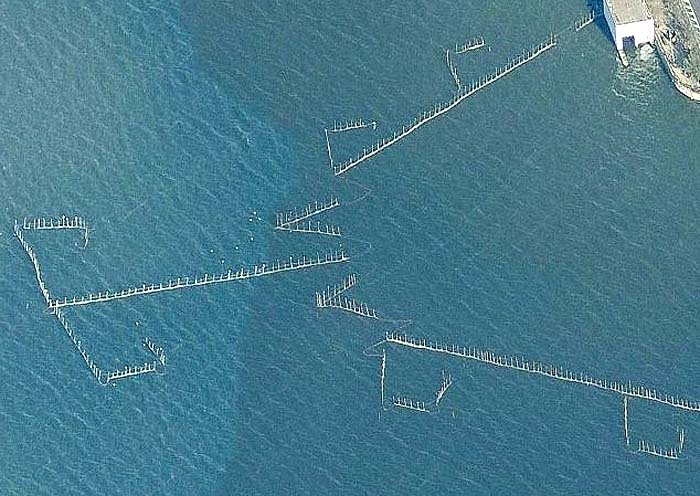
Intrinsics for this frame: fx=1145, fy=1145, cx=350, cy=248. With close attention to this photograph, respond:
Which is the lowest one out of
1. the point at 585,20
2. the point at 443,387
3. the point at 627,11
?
the point at 443,387

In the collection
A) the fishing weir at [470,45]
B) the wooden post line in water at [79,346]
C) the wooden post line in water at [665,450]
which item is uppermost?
the fishing weir at [470,45]

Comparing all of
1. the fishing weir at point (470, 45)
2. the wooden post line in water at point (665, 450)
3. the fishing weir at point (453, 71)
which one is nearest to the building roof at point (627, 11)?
the fishing weir at point (470, 45)

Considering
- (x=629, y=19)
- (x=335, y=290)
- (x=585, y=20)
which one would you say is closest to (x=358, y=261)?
(x=335, y=290)

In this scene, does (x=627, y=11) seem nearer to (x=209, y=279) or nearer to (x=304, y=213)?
(x=304, y=213)

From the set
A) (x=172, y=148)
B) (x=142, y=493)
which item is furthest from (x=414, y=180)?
(x=142, y=493)

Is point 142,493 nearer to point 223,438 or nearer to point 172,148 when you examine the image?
point 223,438

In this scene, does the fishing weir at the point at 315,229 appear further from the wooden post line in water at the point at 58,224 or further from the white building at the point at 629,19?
the white building at the point at 629,19

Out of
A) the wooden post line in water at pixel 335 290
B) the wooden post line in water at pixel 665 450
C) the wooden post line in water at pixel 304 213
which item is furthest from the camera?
the wooden post line in water at pixel 304 213

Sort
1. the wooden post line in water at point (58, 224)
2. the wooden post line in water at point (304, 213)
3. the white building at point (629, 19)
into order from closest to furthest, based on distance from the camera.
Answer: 1. the white building at point (629, 19)
2. the wooden post line in water at point (304, 213)
3. the wooden post line in water at point (58, 224)
